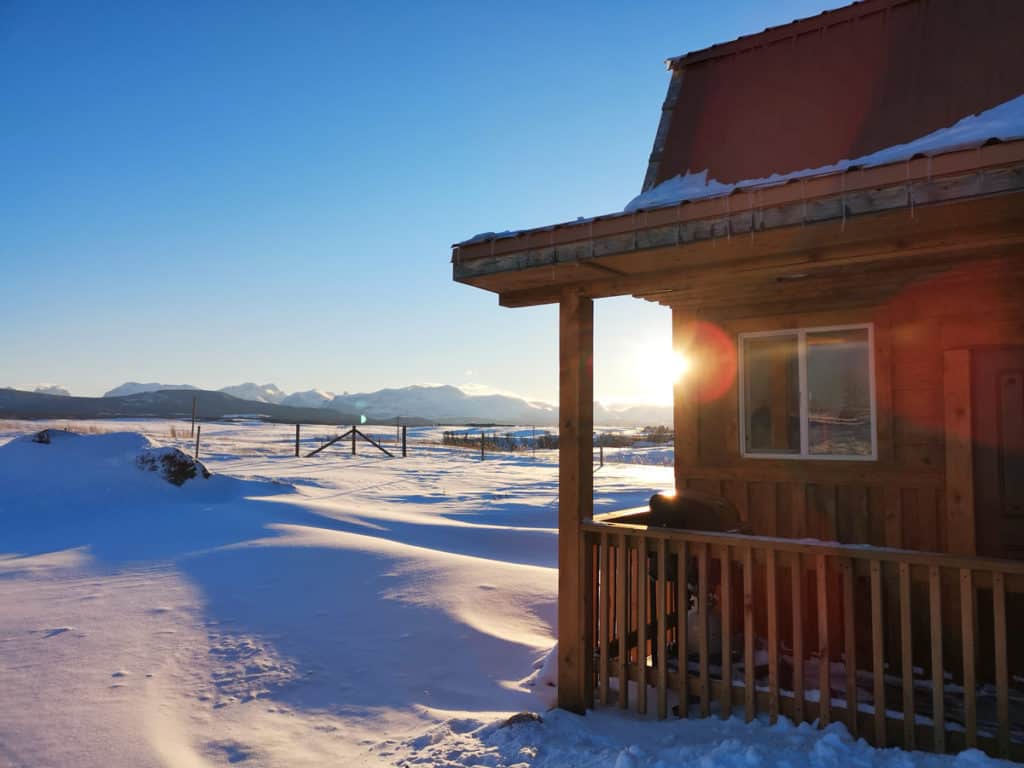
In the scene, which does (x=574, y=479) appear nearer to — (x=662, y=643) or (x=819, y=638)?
(x=662, y=643)

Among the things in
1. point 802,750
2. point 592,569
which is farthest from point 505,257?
point 802,750

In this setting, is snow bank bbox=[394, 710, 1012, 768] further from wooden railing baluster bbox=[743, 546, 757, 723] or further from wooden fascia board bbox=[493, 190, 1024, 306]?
A: wooden fascia board bbox=[493, 190, 1024, 306]

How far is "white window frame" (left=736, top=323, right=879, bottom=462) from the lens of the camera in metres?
5.92

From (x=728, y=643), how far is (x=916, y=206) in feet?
9.30

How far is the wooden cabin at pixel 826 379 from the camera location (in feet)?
12.7

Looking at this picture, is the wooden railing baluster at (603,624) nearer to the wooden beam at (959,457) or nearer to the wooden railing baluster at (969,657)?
the wooden railing baluster at (969,657)

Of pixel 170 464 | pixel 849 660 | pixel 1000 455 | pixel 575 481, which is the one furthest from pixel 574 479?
pixel 170 464

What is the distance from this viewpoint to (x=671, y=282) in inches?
188

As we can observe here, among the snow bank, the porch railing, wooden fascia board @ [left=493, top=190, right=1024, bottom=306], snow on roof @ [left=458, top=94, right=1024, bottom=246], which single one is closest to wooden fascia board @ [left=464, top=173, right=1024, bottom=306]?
wooden fascia board @ [left=493, top=190, right=1024, bottom=306]

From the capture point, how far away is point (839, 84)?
6.57m

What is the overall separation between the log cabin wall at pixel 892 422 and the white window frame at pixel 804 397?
42mm

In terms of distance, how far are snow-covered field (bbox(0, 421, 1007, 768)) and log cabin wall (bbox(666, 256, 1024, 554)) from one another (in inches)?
90.5

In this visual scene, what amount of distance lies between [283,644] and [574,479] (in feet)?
10.1

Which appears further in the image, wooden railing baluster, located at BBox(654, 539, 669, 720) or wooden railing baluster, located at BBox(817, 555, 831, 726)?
wooden railing baluster, located at BBox(654, 539, 669, 720)
